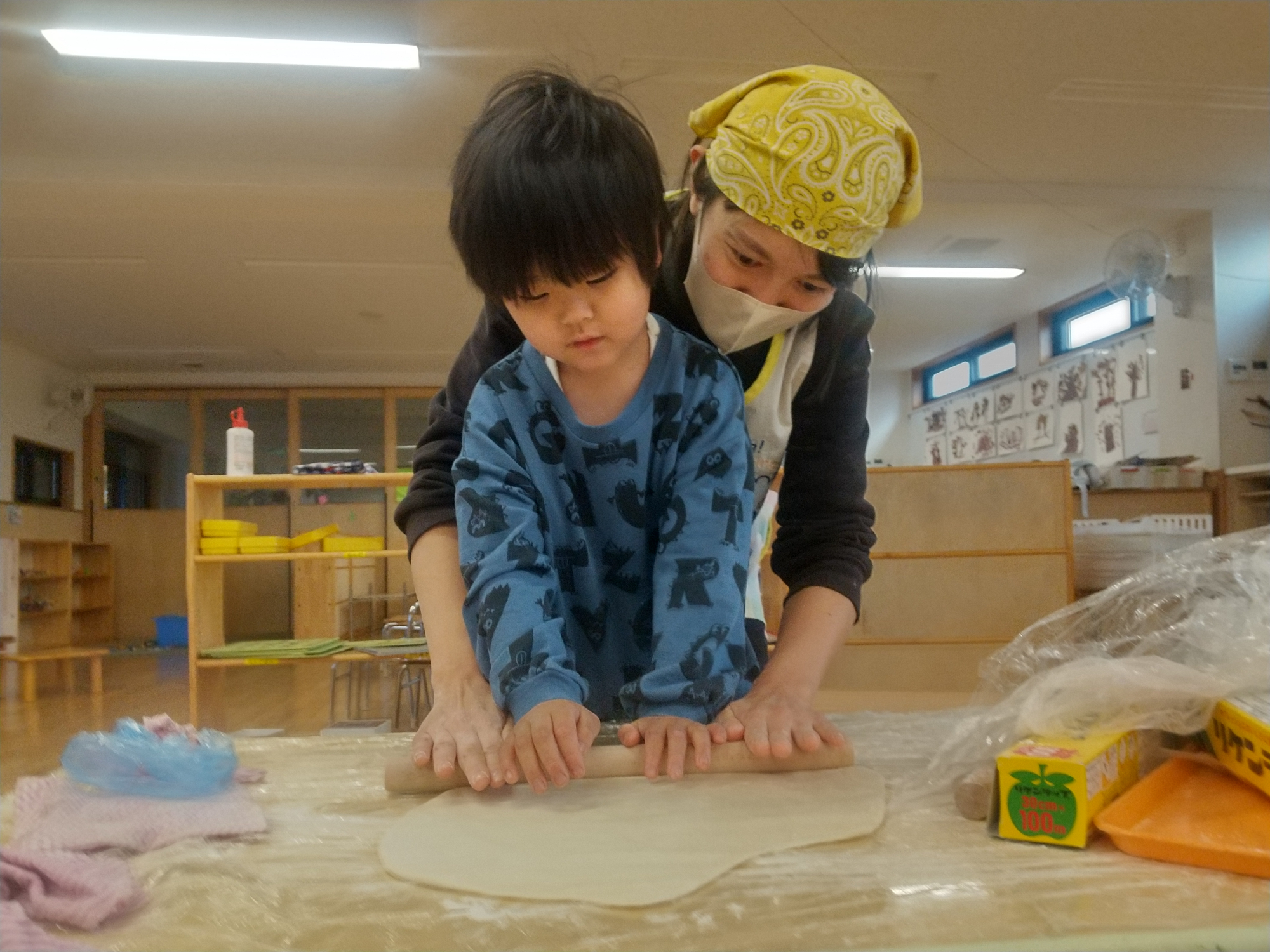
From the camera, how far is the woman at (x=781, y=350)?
2.35 ft

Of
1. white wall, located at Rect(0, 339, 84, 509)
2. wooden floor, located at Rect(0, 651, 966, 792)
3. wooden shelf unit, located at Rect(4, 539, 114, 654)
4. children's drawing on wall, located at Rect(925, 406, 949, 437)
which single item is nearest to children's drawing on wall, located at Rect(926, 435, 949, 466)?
children's drawing on wall, located at Rect(925, 406, 949, 437)

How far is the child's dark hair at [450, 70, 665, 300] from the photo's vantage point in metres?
0.64

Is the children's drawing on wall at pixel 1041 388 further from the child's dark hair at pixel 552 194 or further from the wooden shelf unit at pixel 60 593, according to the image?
the wooden shelf unit at pixel 60 593

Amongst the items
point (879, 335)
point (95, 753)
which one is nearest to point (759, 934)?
point (95, 753)

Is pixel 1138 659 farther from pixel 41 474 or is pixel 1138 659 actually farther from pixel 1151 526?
pixel 41 474

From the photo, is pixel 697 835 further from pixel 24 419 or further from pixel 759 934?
pixel 24 419

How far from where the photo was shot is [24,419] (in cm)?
720

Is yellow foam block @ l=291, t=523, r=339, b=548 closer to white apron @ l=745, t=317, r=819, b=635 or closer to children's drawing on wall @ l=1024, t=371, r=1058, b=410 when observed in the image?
white apron @ l=745, t=317, r=819, b=635

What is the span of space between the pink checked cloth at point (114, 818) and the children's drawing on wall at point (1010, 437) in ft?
23.8

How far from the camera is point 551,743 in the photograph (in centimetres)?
63

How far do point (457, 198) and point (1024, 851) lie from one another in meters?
0.59


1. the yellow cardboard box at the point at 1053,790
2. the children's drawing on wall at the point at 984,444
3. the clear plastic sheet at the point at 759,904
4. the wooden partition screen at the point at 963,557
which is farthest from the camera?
the children's drawing on wall at the point at 984,444

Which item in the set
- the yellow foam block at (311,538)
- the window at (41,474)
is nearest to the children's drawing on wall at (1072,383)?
the yellow foam block at (311,538)

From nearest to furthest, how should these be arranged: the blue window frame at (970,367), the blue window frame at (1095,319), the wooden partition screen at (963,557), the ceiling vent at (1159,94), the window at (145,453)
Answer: the wooden partition screen at (963,557)
the ceiling vent at (1159,94)
the blue window frame at (1095,319)
the blue window frame at (970,367)
the window at (145,453)
